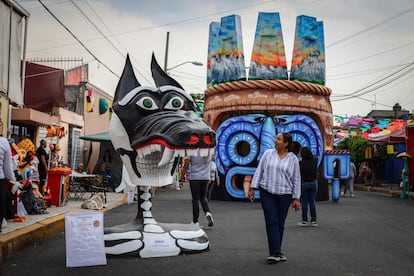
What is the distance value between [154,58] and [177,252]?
298 cm

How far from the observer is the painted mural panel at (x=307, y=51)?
14.6 metres

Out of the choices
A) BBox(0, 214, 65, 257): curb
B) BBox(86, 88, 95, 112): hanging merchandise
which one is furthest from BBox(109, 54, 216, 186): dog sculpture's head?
BBox(86, 88, 95, 112): hanging merchandise

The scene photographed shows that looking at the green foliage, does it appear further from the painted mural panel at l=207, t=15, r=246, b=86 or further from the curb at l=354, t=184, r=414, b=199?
the painted mural panel at l=207, t=15, r=246, b=86

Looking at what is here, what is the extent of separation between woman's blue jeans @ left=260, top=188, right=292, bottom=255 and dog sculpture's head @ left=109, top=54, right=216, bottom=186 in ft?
4.06

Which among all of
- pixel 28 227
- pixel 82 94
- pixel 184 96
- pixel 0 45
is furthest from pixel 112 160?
pixel 184 96

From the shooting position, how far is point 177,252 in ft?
20.0

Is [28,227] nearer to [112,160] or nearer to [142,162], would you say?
[142,162]

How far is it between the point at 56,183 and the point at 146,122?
236 inches

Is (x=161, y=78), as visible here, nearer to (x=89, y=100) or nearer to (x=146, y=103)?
(x=146, y=103)

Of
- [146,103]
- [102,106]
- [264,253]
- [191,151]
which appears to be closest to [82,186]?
[146,103]

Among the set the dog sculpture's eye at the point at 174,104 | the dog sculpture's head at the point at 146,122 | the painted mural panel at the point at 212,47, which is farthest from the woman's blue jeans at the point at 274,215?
the painted mural panel at the point at 212,47

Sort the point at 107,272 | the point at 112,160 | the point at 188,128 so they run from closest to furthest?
the point at 107,272 < the point at 188,128 < the point at 112,160

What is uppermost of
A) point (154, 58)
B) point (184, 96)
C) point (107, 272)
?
point (154, 58)

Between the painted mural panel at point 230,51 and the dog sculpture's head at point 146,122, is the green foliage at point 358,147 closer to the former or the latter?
the painted mural panel at point 230,51
